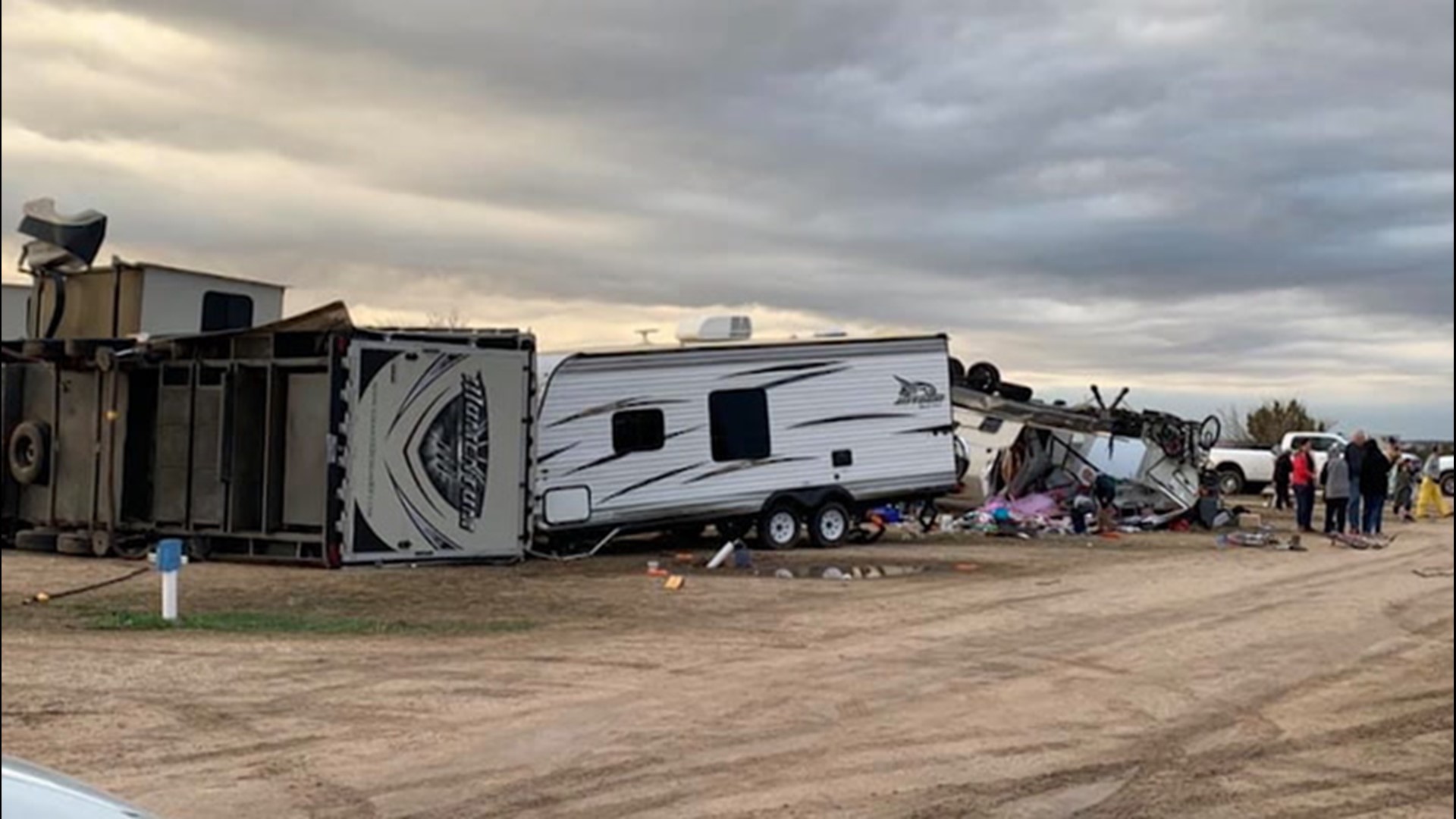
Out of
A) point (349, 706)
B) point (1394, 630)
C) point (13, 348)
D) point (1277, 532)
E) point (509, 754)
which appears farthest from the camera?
point (1277, 532)

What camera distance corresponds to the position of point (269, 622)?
444 inches

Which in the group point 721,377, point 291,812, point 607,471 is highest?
point 721,377

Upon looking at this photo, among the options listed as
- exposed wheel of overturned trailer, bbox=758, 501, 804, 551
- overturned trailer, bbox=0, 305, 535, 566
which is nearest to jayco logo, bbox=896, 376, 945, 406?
exposed wheel of overturned trailer, bbox=758, 501, 804, 551

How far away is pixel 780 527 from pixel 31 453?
9.43 meters

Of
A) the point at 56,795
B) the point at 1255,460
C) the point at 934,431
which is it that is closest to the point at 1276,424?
the point at 1255,460

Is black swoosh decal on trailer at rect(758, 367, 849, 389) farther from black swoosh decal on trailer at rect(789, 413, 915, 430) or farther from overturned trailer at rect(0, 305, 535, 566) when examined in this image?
overturned trailer at rect(0, 305, 535, 566)

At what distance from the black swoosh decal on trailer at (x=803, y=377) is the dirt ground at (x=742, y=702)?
473 cm

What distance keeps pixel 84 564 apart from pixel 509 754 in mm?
10304

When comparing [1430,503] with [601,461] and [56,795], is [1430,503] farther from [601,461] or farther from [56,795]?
[56,795]

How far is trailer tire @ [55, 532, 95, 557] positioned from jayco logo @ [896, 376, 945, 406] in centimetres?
1054

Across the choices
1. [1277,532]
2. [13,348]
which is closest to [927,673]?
[13,348]

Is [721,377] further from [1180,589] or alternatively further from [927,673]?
[927,673]

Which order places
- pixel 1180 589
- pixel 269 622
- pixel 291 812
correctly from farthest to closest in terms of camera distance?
pixel 1180 589, pixel 269 622, pixel 291 812

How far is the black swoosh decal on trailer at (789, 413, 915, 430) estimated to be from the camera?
753 inches
